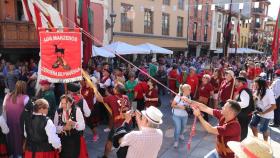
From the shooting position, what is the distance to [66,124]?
450 centimetres

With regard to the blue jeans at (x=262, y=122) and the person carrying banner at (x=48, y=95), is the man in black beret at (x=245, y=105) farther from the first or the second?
the person carrying banner at (x=48, y=95)

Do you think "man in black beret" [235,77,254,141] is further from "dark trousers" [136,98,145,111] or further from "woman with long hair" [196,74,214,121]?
"dark trousers" [136,98,145,111]

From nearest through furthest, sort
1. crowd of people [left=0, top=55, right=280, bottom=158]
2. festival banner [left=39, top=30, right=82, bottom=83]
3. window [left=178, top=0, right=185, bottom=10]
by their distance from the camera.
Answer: crowd of people [left=0, top=55, right=280, bottom=158]
festival banner [left=39, top=30, right=82, bottom=83]
window [left=178, top=0, right=185, bottom=10]

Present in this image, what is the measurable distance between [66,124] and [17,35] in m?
9.90

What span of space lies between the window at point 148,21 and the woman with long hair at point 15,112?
1905cm

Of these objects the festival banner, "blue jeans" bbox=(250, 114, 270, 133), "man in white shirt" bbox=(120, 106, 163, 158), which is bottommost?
"blue jeans" bbox=(250, 114, 270, 133)

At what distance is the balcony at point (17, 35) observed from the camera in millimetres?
12297

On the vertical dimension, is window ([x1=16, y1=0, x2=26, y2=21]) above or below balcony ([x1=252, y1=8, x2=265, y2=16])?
below

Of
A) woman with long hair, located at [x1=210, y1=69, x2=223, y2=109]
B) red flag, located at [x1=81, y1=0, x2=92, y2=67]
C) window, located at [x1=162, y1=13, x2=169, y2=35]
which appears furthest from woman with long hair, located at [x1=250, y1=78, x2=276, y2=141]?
window, located at [x1=162, y1=13, x2=169, y2=35]

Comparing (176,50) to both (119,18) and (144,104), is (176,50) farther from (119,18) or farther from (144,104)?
(144,104)

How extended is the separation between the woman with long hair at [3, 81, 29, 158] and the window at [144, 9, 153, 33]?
62.5 feet

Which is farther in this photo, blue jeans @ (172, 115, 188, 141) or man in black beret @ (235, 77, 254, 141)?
blue jeans @ (172, 115, 188, 141)

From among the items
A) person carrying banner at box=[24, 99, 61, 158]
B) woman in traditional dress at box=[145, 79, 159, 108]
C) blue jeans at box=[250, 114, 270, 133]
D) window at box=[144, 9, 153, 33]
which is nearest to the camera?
person carrying banner at box=[24, 99, 61, 158]

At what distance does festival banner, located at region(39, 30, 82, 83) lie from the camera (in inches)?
186
